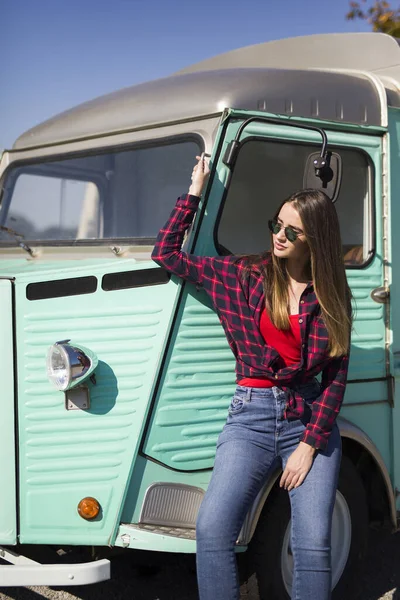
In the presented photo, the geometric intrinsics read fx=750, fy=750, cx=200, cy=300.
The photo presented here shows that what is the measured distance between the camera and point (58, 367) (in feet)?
9.84

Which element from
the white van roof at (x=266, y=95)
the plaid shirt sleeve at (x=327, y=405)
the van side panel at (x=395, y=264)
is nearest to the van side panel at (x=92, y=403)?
the plaid shirt sleeve at (x=327, y=405)

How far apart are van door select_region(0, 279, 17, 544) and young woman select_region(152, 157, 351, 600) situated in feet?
2.23

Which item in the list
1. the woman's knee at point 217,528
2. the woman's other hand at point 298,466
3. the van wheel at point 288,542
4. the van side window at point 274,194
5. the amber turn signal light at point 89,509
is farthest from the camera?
the van side window at point 274,194

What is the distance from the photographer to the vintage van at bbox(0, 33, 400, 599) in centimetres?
304

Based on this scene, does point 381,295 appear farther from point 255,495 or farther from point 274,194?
point 255,495

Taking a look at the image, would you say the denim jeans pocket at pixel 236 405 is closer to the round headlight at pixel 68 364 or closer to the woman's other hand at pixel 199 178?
the round headlight at pixel 68 364

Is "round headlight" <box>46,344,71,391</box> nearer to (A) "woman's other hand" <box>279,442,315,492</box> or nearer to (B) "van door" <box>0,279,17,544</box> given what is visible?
(B) "van door" <box>0,279,17,544</box>

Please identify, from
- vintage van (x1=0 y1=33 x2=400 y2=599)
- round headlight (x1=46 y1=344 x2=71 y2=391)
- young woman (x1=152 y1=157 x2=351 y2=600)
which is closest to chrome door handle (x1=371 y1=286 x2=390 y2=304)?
vintage van (x1=0 y1=33 x2=400 y2=599)

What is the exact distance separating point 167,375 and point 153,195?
3.29 feet

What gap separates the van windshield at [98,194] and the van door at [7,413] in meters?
0.76

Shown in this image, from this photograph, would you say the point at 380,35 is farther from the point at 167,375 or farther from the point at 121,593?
the point at 121,593

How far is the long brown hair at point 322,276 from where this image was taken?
9.38 feet

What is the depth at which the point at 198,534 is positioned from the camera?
2.76m

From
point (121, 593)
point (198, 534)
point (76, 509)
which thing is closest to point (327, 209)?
point (198, 534)
